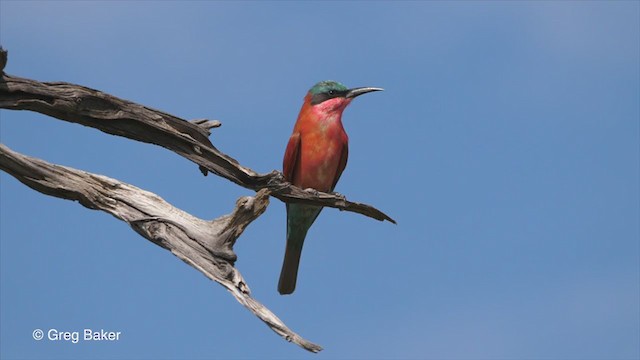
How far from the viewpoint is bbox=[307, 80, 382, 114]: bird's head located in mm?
8023

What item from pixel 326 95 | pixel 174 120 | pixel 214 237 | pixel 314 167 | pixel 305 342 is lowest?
pixel 305 342

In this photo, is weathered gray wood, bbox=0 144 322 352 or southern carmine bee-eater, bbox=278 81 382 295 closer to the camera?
weathered gray wood, bbox=0 144 322 352

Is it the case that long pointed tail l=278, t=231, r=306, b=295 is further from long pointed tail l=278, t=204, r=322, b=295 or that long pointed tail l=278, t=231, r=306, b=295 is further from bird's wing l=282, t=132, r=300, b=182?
bird's wing l=282, t=132, r=300, b=182

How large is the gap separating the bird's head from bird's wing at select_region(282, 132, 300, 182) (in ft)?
1.04

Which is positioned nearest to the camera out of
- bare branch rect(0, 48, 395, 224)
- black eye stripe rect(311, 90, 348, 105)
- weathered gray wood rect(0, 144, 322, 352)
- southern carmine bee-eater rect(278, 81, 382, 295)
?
weathered gray wood rect(0, 144, 322, 352)

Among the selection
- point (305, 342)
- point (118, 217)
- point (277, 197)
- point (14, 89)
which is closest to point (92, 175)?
point (118, 217)

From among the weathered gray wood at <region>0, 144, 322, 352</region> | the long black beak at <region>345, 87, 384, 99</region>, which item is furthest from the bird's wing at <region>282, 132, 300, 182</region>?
the weathered gray wood at <region>0, 144, 322, 352</region>

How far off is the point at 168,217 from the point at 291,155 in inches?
68.1

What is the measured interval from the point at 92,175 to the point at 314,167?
1.99m

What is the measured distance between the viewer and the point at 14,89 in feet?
21.6

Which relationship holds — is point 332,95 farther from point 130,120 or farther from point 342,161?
point 130,120

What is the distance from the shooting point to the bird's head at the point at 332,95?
8.02 meters

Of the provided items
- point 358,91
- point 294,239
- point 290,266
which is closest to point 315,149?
point 358,91

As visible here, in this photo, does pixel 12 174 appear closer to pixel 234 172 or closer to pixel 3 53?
pixel 3 53
